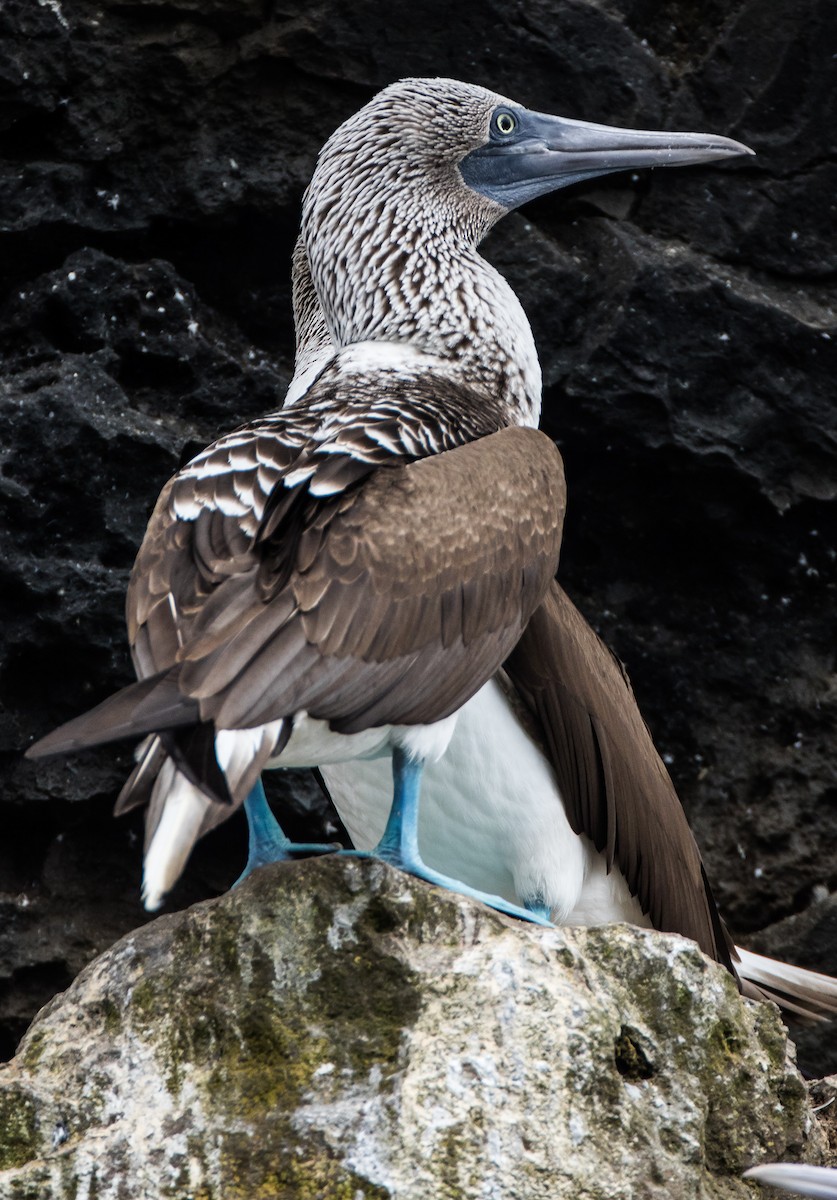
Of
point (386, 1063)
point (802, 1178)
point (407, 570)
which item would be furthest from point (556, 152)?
point (802, 1178)

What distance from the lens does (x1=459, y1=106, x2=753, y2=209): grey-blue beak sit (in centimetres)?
486

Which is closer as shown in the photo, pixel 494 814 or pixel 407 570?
pixel 407 570

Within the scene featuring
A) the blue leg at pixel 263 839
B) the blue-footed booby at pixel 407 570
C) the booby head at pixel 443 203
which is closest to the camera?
the blue-footed booby at pixel 407 570

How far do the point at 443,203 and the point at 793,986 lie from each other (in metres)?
2.42

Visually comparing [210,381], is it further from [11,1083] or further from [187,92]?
[11,1083]

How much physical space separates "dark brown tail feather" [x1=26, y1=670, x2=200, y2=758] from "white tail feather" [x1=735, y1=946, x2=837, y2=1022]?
7.72 feet

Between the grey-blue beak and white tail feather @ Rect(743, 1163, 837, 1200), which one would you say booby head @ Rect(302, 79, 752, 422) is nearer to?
the grey-blue beak

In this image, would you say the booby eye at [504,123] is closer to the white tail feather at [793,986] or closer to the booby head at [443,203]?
the booby head at [443,203]

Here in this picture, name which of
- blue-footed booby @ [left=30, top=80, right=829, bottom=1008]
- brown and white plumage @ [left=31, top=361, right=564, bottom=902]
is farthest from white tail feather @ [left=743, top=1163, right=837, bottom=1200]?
brown and white plumage @ [left=31, top=361, right=564, bottom=902]

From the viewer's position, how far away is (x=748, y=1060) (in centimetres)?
311

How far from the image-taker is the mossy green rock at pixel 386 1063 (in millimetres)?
2787

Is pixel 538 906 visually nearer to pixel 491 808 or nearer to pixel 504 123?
pixel 491 808

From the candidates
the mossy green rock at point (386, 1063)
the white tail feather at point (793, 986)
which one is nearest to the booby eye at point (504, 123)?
the white tail feather at point (793, 986)

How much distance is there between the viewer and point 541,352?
5.51 metres
